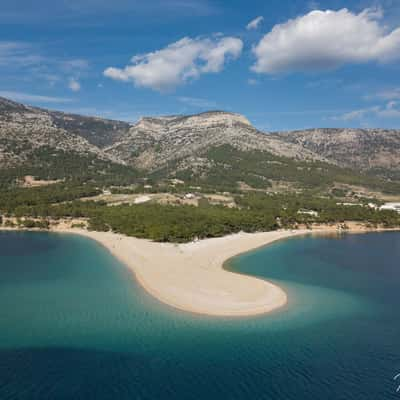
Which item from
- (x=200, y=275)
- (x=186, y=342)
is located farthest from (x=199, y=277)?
(x=186, y=342)

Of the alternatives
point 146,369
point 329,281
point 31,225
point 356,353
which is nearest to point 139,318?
point 146,369

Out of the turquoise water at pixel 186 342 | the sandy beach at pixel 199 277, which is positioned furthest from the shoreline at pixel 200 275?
the turquoise water at pixel 186 342

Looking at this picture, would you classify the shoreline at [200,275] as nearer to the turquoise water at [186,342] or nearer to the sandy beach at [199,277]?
the sandy beach at [199,277]

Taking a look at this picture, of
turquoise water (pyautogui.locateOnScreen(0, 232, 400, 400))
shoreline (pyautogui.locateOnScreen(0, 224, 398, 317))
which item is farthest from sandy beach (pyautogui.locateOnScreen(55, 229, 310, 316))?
turquoise water (pyautogui.locateOnScreen(0, 232, 400, 400))

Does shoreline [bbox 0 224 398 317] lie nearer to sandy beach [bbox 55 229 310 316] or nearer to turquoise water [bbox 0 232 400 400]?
sandy beach [bbox 55 229 310 316]

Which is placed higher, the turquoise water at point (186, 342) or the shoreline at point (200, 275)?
the shoreline at point (200, 275)

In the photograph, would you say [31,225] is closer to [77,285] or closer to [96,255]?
[96,255]
